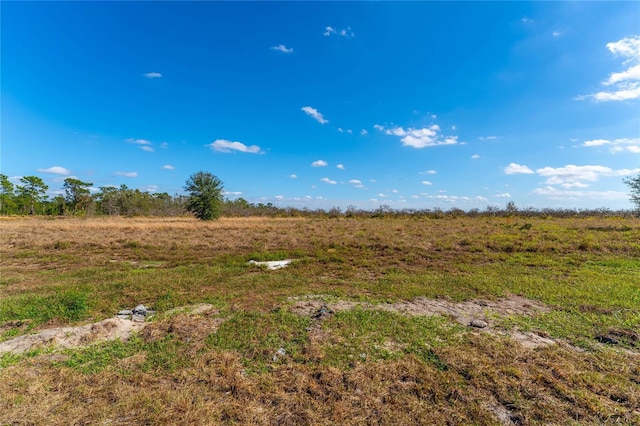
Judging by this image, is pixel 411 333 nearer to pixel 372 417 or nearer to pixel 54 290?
pixel 372 417

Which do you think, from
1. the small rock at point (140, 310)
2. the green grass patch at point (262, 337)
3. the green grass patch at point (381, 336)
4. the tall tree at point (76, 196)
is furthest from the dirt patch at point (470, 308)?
the tall tree at point (76, 196)

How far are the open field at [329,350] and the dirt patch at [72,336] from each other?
156 mm

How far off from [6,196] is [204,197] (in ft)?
187

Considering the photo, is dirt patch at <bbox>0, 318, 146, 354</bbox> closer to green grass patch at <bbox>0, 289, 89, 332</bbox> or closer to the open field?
the open field

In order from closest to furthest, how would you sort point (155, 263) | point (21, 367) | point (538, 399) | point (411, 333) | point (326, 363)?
1. point (538, 399)
2. point (21, 367)
3. point (326, 363)
4. point (411, 333)
5. point (155, 263)

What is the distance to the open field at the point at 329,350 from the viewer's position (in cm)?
284

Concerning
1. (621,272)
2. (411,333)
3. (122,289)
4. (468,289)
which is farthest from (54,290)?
(621,272)

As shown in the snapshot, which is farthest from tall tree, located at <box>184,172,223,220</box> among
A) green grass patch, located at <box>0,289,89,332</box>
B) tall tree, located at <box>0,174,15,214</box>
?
tall tree, located at <box>0,174,15,214</box>

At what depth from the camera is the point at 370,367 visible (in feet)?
11.6

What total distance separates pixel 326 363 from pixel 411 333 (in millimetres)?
1720

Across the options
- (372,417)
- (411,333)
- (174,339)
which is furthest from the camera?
(411,333)

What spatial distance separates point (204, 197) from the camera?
36375mm

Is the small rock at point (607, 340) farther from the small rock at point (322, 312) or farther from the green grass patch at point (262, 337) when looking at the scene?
the green grass patch at point (262, 337)

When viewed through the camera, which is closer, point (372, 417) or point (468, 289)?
point (372, 417)
